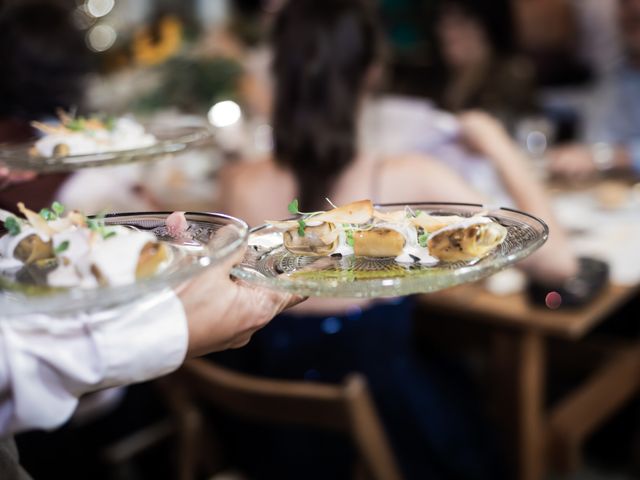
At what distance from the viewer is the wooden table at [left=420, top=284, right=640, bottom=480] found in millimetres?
1735

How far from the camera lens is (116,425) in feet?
8.38

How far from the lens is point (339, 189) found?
172cm

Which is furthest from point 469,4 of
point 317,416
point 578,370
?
point 317,416

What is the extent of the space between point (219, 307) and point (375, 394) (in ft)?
3.72

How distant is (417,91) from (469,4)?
125 cm

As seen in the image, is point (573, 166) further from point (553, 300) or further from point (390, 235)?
point (390, 235)

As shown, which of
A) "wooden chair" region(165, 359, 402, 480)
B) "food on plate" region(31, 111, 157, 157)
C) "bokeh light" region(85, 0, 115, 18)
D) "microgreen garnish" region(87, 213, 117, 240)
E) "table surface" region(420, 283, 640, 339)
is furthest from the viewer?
"bokeh light" region(85, 0, 115, 18)

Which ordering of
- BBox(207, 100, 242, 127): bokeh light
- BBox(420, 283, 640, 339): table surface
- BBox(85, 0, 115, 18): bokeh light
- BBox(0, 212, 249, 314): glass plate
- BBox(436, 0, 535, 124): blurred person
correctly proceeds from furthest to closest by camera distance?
BBox(85, 0, 115, 18): bokeh light
BBox(436, 0, 535, 124): blurred person
BBox(207, 100, 242, 127): bokeh light
BBox(420, 283, 640, 339): table surface
BBox(0, 212, 249, 314): glass plate

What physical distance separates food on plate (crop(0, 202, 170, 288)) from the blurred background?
1.41ft

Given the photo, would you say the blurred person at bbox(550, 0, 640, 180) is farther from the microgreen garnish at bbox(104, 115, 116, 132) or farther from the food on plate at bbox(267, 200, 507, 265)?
the food on plate at bbox(267, 200, 507, 265)

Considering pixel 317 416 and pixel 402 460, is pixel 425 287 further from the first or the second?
pixel 402 460

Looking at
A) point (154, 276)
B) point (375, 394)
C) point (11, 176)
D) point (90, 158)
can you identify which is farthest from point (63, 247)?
point (375, 394)

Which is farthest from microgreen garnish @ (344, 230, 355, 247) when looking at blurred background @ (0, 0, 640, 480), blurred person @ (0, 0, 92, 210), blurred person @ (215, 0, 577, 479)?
blurred person @ (0, 0, 92, 210)

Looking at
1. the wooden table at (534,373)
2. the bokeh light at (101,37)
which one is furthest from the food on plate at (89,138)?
the bokeh light at (101,37)
